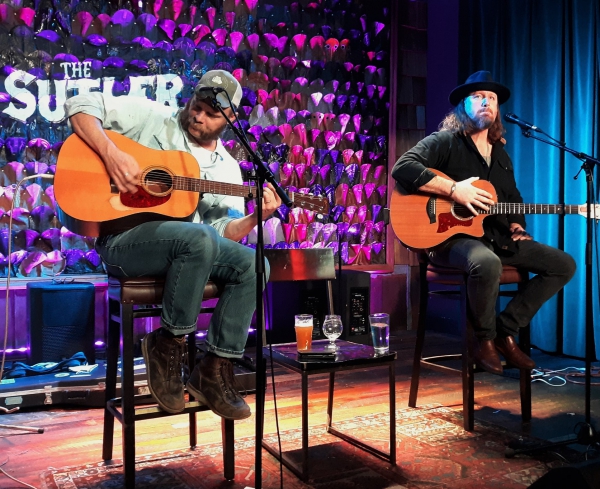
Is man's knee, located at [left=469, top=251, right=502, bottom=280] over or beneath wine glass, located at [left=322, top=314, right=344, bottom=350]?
over

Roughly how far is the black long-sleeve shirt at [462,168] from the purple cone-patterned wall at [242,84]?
177cm

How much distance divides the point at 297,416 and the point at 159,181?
139 cm

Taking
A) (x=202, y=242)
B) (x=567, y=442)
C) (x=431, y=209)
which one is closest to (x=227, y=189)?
(x=202, y=242)

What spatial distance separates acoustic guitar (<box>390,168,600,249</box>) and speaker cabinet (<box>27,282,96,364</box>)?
215cm

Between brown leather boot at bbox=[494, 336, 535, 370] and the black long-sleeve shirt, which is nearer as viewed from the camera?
brown leather boot at bbox=[494, 336, 535, 370]

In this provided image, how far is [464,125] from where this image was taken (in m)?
3.45

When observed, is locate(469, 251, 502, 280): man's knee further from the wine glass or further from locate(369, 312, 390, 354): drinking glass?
the wine glass

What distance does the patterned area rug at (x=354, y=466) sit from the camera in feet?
7.36

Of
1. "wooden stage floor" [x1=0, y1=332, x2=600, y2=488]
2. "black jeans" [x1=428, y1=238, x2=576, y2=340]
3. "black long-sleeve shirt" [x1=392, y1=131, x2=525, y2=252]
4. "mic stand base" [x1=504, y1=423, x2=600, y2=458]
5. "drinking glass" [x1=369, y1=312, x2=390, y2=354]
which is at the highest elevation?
"black long-sleeve shirt" [x1=392, y1=131, x2=525, y2=252]

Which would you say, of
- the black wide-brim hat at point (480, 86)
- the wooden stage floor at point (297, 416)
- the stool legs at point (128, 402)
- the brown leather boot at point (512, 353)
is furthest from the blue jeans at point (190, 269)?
the black wide-brim hat at point (480, 86)

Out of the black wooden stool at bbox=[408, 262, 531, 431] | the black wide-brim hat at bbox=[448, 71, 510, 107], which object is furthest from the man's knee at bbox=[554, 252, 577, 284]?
the black wide-brim hat at bbox=[448, 71, 510, 107]

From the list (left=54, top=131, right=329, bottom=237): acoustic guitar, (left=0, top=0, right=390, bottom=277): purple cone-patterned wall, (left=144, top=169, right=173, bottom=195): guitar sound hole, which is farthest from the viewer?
(left=0, top=0, right=390, bottom=277): purple cone-patterned wall

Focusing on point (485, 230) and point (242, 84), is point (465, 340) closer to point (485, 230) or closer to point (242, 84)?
point (485, 230)

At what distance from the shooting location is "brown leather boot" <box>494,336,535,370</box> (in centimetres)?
299
